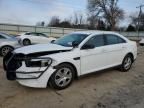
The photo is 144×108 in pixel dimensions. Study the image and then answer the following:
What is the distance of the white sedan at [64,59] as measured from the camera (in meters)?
5.43

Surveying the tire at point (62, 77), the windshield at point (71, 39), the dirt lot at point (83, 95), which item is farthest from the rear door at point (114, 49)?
the tire at point (62, 77)

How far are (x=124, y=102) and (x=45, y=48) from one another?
2.44 meters

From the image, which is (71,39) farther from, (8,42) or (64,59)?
(8,42)

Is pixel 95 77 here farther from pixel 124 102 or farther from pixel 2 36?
pixel 2 36

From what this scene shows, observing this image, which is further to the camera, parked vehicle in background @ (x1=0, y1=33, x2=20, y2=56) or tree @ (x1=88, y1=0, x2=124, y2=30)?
tree @ (x1=88, y1=0, x2=124, y2=30)

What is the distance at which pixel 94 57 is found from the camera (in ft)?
21.6

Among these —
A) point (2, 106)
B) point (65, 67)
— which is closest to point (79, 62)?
point (65, 67)

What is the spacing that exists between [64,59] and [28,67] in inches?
37.0

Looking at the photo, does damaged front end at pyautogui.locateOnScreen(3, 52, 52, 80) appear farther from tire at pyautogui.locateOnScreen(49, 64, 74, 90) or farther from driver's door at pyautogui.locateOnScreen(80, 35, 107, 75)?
driver's door at pyautogui.locateOnScreen(80, 35, 107, 75)

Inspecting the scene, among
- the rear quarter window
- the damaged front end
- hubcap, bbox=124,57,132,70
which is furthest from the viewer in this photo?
hubcap, bbox=124,57,132,70

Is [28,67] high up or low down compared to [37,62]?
down

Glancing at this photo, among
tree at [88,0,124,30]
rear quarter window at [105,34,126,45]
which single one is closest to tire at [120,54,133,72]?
rear quarter window at [105,34,126,45]

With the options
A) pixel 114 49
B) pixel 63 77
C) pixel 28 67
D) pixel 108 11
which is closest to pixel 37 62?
pixel 28 67

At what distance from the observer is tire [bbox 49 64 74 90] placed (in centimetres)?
560
